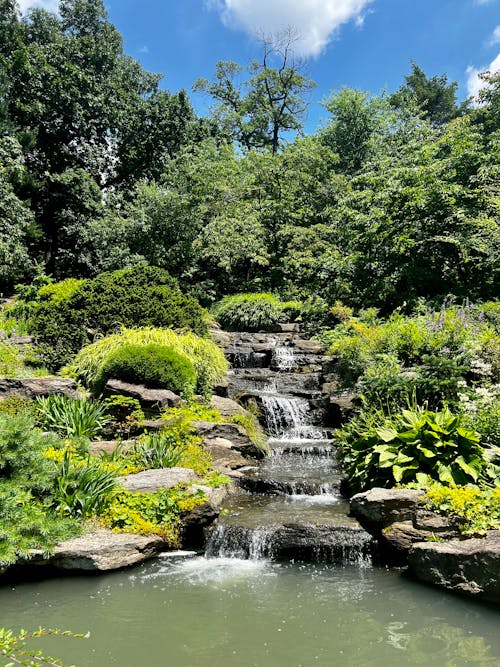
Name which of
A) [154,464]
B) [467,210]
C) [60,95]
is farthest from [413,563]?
[60,95]

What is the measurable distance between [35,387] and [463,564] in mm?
6990

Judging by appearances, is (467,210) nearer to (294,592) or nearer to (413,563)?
(413,563)

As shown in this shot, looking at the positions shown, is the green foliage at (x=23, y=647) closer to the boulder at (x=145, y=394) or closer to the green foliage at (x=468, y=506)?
the green foliage at (x=468, y=506)

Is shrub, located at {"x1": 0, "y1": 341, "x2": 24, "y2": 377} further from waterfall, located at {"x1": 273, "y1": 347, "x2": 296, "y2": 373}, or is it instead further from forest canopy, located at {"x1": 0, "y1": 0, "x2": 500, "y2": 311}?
forest canopy, located at {"x1": 0, "y1": 0, "x2": 500, "y2": 311}

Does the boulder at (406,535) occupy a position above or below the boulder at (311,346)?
below

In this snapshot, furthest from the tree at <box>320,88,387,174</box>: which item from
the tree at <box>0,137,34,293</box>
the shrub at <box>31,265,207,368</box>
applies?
the shrub at <box>31,265,207,368</box>

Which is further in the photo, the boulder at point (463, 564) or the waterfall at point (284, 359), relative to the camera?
the waterfall at point (284, 359)

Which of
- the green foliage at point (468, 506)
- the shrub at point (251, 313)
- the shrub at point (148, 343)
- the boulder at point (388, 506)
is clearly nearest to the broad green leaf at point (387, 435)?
the boulder at point (388, 506)

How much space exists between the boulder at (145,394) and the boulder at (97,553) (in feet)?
11.4

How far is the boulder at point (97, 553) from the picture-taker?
483 cm

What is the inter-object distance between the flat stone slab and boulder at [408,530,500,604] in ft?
9.24

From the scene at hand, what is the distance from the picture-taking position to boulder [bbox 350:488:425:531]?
5.45 meters

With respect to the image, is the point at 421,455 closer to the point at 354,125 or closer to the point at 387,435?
the point at 387,435

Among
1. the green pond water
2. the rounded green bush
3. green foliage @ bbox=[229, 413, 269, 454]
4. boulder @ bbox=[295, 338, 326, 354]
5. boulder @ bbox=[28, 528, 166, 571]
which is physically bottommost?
the green pond water
